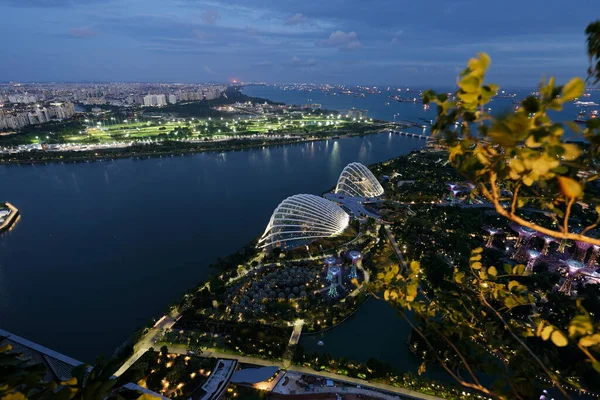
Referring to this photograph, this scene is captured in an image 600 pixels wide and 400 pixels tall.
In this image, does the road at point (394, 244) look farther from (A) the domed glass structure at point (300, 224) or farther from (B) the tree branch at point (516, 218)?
(B) the tree branch at point (516, 218)

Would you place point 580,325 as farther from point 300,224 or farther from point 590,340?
point 300,224

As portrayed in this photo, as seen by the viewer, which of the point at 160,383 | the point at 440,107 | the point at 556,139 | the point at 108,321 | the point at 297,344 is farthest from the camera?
the point at 108,321

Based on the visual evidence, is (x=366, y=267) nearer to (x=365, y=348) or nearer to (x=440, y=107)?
(x=365, y=348)

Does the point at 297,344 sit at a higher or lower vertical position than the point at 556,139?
lower

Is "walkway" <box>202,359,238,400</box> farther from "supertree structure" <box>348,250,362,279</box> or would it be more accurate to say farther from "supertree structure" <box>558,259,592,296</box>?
Result: "supertree structure" <box>558,259,592,296</box>

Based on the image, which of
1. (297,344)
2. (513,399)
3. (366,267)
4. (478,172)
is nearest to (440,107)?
(478,172)

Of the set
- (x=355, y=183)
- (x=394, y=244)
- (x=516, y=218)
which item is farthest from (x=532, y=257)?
(x=516, y=218)
